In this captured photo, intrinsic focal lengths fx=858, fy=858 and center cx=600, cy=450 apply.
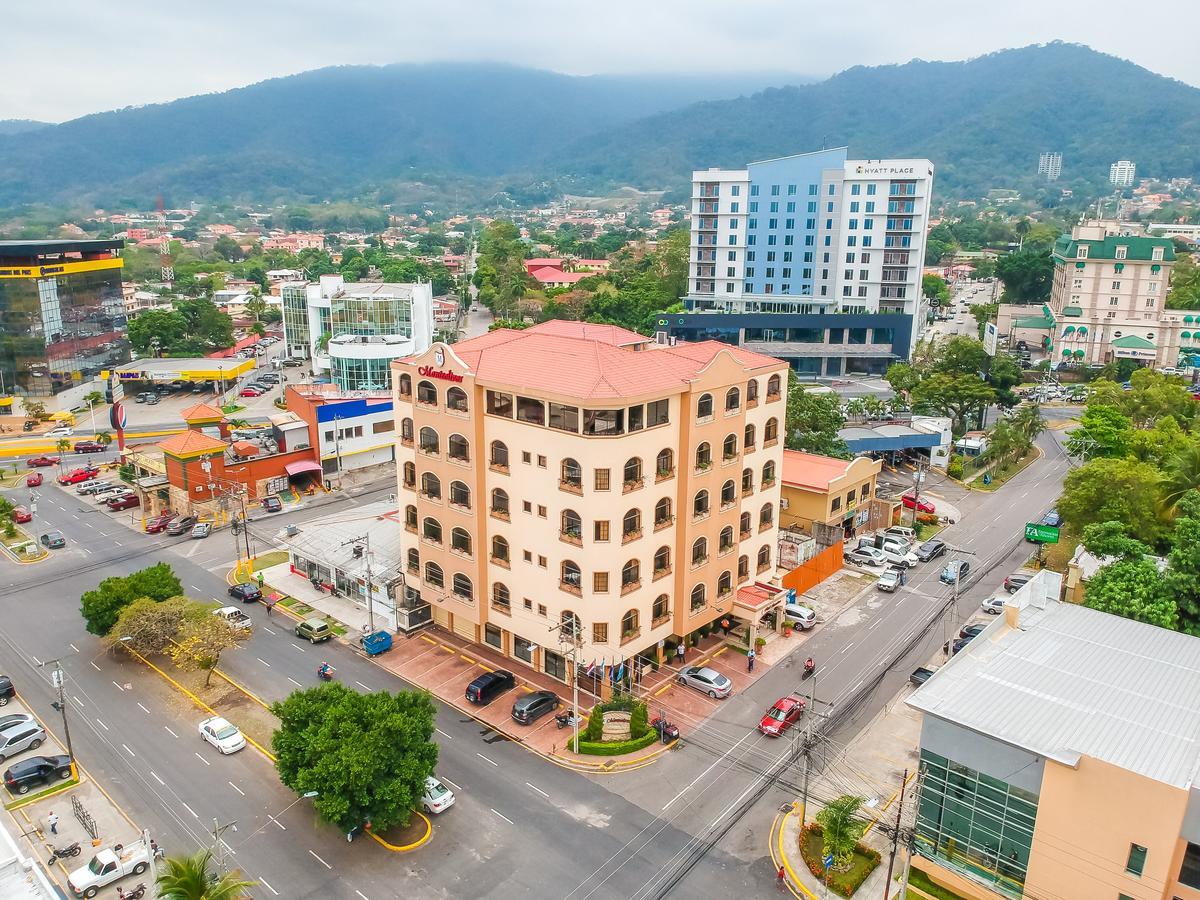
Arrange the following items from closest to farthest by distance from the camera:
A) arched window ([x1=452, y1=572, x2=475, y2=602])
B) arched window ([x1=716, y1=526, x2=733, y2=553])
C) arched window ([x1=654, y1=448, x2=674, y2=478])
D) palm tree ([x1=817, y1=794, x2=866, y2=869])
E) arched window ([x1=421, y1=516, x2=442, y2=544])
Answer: palm tree ([x1=817, y1=794, x2=866, y2=869]), arched window ([x1=654, y1=448, x2=674, y2=478]), arched window ([x1=716, y1=526, x2=733, y2=553]), arched window ([x1=452, y1=572, x2=475, y2=602]), arched window ([x1=421, y1=516, x2=442, y2=544])

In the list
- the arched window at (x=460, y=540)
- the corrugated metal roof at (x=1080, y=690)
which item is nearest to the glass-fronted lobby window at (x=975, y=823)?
the corrugated metal roof at (x=1080, y=690)

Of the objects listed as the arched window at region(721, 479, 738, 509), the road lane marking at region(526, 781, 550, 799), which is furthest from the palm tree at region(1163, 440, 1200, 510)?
the road lane marking at region(526, 781, 550, 799)

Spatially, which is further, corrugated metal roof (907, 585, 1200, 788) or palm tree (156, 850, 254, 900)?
corrugated metal roof (907, 585, 1200, 788)

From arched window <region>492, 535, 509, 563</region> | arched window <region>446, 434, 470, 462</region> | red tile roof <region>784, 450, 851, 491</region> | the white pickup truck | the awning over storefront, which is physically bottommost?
the white pickup truck

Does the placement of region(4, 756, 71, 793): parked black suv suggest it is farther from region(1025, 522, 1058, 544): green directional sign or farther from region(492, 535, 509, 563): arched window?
region(1025, 522, 1058, 544): green directional sign

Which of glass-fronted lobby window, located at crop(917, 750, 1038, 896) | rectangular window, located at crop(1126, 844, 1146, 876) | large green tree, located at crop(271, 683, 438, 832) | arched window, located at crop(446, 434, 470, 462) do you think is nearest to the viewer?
rectangular window, located at crop(1126, 844, 1146, 876)

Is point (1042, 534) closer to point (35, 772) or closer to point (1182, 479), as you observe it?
point (1182, 479)

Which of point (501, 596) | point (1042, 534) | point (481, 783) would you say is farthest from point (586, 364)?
point (1042, 534)

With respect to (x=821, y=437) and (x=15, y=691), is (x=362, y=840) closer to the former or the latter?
(x=15, y=691)
